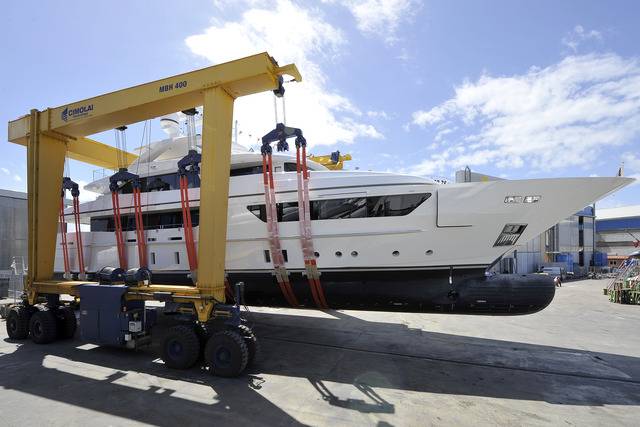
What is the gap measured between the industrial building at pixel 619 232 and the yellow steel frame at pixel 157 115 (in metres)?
48.0

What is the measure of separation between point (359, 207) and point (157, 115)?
4380mm

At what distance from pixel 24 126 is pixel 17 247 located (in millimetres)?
11065

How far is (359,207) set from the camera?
682 centimetres

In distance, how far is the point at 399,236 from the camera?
6.54m

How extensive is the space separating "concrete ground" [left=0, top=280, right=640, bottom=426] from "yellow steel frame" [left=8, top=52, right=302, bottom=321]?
1.21m

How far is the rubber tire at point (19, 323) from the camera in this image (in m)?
7.37

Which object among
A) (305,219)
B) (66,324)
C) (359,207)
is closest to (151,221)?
(66,324)

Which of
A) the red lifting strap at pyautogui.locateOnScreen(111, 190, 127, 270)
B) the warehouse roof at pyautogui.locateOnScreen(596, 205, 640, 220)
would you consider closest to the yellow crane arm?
the red lifting strap at pyautogui.locateOnScreen(111, 190, 127, 270)

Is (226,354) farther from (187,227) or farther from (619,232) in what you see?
(619,232)

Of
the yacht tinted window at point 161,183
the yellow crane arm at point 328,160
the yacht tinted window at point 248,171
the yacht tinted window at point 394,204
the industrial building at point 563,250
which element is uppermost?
the yellow crane arm at point 328,160

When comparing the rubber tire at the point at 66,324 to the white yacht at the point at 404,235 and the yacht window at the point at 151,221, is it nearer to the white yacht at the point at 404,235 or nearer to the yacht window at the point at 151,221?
the yacht window at the point at 151,221

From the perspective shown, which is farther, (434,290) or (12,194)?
(12,194)

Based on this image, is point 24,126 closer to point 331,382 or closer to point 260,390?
point 260,390

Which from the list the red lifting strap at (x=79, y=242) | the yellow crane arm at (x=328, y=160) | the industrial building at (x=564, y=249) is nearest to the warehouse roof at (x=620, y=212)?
the industrial building at (x=564, y=249)
